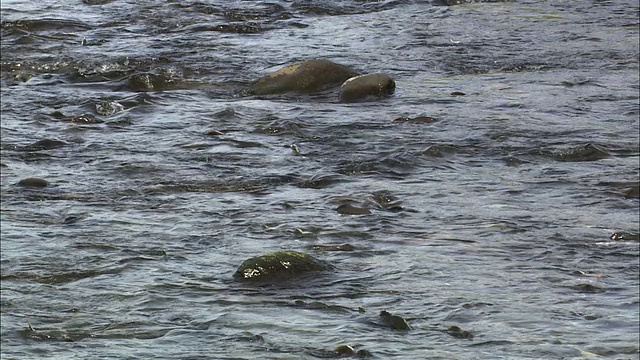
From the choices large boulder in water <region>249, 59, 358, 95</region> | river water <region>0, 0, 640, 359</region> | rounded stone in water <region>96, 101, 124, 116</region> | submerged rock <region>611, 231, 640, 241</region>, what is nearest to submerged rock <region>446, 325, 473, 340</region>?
river water <region>0, 0, 640, 359</region>

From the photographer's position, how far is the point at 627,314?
4.11m

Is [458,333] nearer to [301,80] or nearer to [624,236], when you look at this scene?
[624,236]

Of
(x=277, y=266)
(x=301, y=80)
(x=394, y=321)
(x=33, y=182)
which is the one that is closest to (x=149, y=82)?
(x=301, y=80)

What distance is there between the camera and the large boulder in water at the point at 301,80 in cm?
835

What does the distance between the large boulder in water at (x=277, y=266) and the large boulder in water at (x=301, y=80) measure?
3708mm

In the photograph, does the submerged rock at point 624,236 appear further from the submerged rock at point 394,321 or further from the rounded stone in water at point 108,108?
the rounded stone in water at point 108,108

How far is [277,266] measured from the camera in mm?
4629

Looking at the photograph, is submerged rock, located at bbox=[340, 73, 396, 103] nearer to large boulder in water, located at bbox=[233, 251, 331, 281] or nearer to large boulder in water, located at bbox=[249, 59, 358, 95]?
large boulder in water, located at bbox=[249, 59, 358, 95]

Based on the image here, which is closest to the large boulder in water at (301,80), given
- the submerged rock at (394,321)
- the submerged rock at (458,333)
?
the submerged rock at (394,321)

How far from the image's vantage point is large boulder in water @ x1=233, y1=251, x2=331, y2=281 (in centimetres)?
458

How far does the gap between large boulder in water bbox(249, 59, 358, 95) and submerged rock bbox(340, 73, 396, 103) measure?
23cm

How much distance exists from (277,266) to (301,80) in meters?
3.87

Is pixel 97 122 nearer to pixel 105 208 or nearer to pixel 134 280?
pixel 105 208

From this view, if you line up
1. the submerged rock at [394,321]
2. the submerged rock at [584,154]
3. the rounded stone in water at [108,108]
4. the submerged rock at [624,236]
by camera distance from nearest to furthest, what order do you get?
the submerged rock at [394,321]
the submerged rock at [624,236]
the submerged rock at [584,154]
the rounded stone in water at [108,108]
